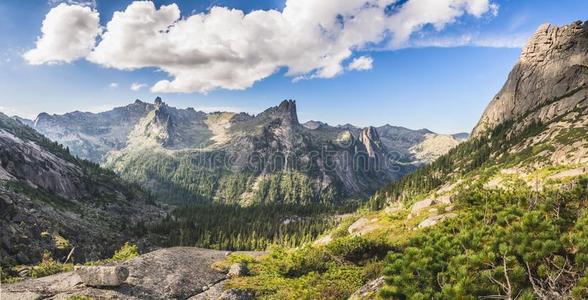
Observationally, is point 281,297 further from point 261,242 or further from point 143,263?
point 261,242

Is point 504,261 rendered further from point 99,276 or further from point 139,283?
point 139,283

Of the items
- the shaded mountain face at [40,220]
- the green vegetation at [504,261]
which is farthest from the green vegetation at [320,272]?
the shaded mountain face at [40,220]

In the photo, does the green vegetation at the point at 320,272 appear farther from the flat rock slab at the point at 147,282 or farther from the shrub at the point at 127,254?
the shrub at the point at 127,254

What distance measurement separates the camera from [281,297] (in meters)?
42.6

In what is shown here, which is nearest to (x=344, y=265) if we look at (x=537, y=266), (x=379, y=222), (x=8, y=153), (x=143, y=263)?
(x=143, y=263)

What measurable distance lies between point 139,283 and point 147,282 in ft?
4.41

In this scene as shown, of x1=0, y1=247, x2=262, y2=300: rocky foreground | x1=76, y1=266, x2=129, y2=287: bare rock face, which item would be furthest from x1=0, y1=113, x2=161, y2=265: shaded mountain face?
x1=76, y1=266, x2=129, y2=287: bare rock face

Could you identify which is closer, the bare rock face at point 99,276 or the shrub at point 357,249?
the bare rock face at point 99,276

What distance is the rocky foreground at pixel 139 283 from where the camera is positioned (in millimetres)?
40438

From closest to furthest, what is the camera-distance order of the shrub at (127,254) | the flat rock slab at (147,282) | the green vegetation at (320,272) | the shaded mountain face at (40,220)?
1. the flat rock slab at (147,282)
2. the green vegetation at (320,272)
3. the shrub at (127,254)
4. the shaded mountain face at (40,220)

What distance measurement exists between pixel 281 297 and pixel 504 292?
27720 mm

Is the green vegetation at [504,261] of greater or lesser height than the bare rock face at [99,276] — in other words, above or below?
above

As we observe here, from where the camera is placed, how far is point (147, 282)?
47.8m

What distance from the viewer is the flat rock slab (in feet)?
132
